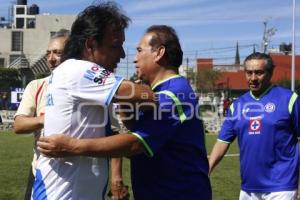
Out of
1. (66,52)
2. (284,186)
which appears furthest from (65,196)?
(284,186)

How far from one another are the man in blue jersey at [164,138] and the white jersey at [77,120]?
0.34 feet

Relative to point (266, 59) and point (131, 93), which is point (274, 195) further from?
point (131, 93)

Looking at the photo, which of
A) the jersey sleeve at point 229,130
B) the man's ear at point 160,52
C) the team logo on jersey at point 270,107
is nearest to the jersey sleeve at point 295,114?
the team logo on jersey at point 270,107

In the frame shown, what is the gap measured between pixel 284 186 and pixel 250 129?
2.03 feet

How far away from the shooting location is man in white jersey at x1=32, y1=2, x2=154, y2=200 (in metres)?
3.15

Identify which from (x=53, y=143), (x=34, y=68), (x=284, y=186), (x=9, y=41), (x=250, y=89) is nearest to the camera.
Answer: (x=53, y=143)

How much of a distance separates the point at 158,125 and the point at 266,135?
264 centimetres

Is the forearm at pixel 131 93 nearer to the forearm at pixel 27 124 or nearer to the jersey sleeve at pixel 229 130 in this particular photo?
the forearm at pixel 27 124

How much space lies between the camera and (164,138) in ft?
10.9

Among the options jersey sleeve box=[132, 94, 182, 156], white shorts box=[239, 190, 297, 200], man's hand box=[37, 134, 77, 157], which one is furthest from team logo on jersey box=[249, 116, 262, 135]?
man's hand box=[37, 134, 77, 157]

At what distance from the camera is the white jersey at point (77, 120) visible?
314cm

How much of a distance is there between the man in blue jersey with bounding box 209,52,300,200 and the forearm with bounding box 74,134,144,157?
2.74m

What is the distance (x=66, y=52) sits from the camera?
3.44 meters

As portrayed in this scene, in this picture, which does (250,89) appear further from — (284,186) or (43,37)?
(43,37)
